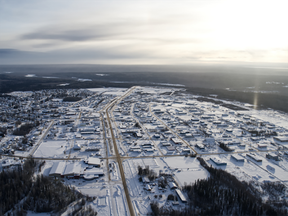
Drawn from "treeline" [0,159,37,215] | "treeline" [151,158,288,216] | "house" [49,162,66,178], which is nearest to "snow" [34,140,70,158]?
"house" [49,162,66,178]

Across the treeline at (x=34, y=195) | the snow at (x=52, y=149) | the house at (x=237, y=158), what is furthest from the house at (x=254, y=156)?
the snow at (x=52, y=149)

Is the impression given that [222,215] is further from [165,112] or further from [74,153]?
[165,112]

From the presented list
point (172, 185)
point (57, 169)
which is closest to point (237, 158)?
point (172, 185)

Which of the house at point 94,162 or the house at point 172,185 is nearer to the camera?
the house at point 172,185

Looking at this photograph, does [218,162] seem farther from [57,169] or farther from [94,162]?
[57,169]

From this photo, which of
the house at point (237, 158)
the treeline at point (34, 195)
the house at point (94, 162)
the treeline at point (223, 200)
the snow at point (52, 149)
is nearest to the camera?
the treeline at point (34, 195)

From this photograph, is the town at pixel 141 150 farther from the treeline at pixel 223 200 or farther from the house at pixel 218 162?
the treeline at pixel 223 200

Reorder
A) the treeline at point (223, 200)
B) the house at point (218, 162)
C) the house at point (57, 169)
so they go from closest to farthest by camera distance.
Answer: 1. the treeline at point (223, 200)
2. the house at point (57, 169)
3. the house at point (218, 162)
